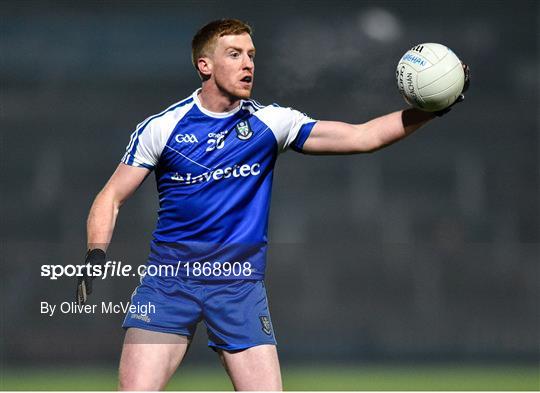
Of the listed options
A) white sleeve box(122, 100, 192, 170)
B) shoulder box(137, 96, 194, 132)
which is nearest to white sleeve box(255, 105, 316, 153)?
shoulder box(137, 96, 194, 132)

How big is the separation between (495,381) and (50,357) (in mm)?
4939

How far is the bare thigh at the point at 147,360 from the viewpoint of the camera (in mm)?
4918

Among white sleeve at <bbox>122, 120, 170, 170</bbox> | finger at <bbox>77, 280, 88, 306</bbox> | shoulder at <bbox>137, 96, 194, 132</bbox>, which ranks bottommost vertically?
finger at <bbox>77, 280, 88, 306</bbox>

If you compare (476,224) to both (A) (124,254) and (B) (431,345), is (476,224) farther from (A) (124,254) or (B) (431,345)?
(A) (124,254)

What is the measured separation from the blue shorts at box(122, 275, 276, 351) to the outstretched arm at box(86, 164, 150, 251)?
33 cm

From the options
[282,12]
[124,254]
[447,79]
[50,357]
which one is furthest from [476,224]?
[447,79]

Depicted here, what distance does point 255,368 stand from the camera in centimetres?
504

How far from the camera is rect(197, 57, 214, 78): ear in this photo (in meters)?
5.52

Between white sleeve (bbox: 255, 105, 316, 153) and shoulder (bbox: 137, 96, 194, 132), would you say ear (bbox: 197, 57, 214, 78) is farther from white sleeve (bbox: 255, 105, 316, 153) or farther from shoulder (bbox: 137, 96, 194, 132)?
white sleeve (bbox: 255, 105, 316, 153)

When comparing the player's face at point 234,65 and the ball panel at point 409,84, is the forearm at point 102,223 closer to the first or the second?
the player's face at point 234,65

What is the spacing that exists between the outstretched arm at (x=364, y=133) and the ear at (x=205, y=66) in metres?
0.66

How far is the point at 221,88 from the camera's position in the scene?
545 centimetres

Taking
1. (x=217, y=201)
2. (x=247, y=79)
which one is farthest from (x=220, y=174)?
(x=247, y=79)

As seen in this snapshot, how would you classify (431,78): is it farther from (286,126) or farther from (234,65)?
(234,65)
